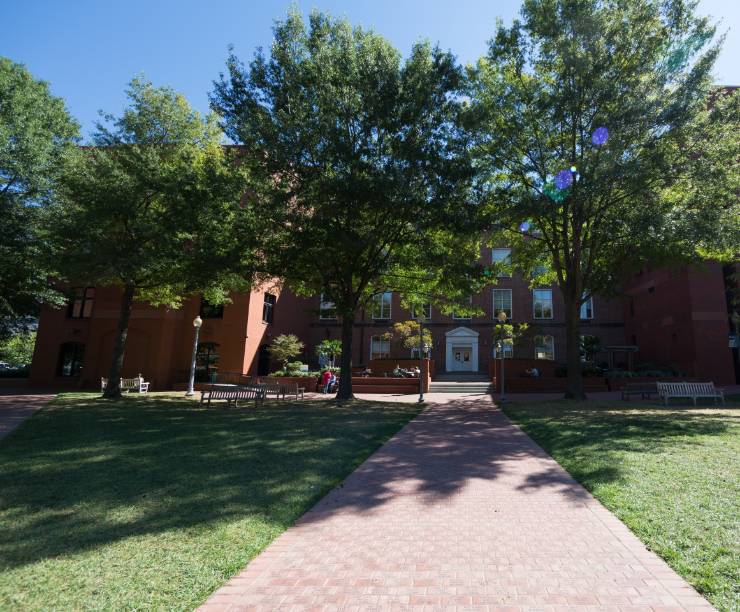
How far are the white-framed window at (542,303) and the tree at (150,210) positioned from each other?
86.7 feet

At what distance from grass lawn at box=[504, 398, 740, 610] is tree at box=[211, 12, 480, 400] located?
309 inches

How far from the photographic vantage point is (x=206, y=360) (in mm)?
26625

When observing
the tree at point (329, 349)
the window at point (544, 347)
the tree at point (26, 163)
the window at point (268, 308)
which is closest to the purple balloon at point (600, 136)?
the tree at point (329, 349)

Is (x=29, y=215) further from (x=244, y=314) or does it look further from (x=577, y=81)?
(x=577, y=81)

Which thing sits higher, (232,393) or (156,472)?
→ (232,393)

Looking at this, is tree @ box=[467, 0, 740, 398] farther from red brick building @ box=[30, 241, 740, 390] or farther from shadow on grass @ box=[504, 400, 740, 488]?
red brick building @ box=[30, 241, 740, 390]

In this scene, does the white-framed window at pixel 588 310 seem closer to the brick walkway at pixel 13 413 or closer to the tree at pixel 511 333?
the tree at pixel 511 333

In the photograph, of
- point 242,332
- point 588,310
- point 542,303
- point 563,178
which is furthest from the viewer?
point 542,303

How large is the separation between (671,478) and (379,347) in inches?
1246

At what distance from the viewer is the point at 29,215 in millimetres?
21375

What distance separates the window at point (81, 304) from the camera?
27984 millimetres

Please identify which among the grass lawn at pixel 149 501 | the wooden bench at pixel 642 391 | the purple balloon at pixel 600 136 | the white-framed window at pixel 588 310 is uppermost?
the purple balloon at pixel 600 136

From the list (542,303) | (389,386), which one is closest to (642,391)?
(389,386)

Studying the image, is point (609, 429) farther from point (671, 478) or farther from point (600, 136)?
point (600, 136)
